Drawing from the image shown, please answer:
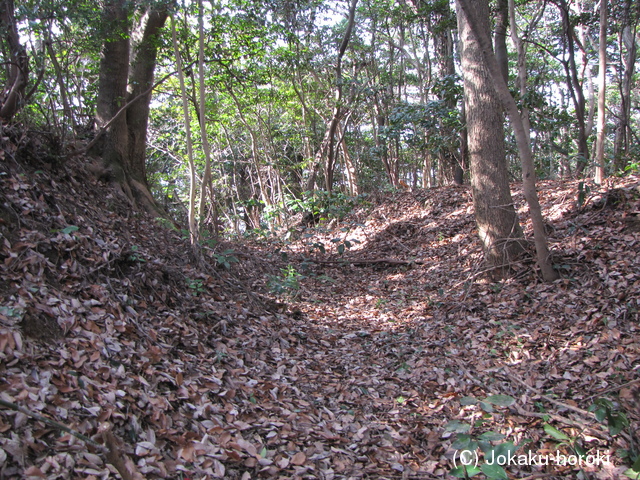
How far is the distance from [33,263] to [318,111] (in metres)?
11.4

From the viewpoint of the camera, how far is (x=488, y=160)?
613 cm

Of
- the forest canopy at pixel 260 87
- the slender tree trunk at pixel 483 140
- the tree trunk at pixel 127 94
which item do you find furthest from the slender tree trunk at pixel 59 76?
the slender tree trunk at pixel 483 140

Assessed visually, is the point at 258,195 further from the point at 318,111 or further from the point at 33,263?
the point at 33,263

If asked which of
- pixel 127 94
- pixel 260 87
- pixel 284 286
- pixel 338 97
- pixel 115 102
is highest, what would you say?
pixel 260 87

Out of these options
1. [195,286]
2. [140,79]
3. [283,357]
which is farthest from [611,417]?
[140,79]

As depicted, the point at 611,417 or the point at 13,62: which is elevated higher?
the point at 13,62

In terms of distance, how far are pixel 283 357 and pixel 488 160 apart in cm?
401

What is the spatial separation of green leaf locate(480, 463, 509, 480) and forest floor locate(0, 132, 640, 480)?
2 centimetres

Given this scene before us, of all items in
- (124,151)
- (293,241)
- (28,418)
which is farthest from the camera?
(293,241)

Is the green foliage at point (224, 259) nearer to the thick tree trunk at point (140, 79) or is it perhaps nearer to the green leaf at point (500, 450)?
the thick tree trunk at point (140, 79)

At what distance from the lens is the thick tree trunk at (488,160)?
19.9 ft

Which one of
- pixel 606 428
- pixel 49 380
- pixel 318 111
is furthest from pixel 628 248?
pixel 318 111

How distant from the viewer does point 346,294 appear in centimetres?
740

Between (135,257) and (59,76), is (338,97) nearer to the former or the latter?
(59,76)
